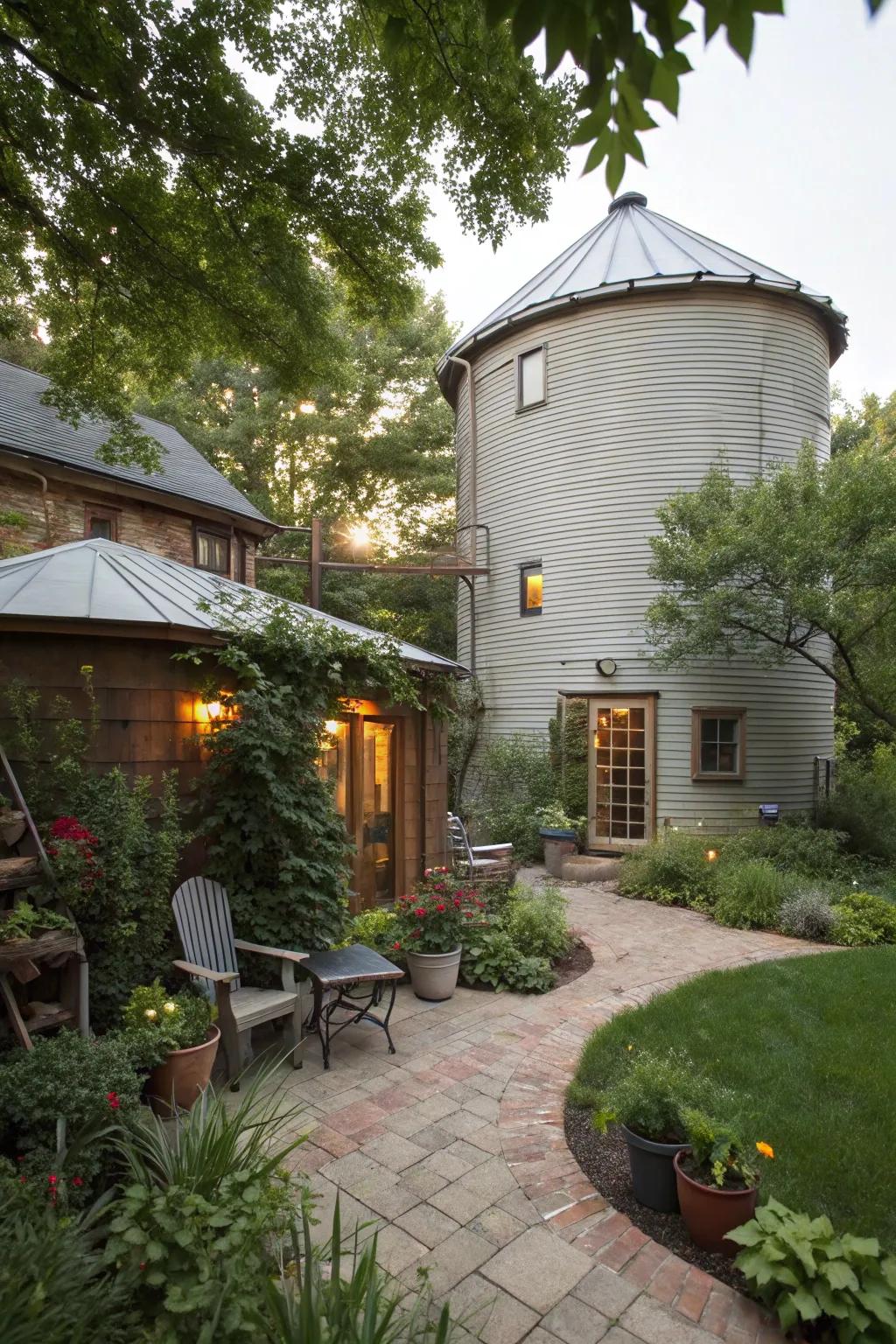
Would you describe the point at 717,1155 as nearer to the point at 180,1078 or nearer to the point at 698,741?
the point at 180,1078

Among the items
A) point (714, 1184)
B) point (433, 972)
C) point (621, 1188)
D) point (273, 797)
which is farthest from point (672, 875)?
point (714, 1184)

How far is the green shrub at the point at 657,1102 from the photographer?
109 inches

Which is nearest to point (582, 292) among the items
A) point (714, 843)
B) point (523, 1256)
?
point (714, 843)

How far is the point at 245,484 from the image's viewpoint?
20344mm

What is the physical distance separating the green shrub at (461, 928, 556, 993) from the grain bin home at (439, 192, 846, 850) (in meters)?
5.08

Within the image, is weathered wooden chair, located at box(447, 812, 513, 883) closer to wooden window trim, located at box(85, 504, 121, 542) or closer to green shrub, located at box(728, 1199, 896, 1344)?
green shrub, located at box(728, 1199, 896, 1344)

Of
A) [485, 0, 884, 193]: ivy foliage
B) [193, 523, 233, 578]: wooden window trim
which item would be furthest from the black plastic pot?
[193, 523, 233, 578]: wooden window trim

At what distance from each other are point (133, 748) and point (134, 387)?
4184 mm

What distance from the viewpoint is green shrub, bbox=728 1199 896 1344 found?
203 centimetres

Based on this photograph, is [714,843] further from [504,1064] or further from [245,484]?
[245,484]

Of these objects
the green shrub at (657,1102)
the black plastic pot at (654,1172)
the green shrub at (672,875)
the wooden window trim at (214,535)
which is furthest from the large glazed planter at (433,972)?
the wooden window trim at (214,535)

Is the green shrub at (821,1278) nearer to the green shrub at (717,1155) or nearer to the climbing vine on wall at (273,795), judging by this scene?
the green shrub at (717,1155)

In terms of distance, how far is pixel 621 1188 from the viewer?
9.55 feet

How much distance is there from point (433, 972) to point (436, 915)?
0.39 m
